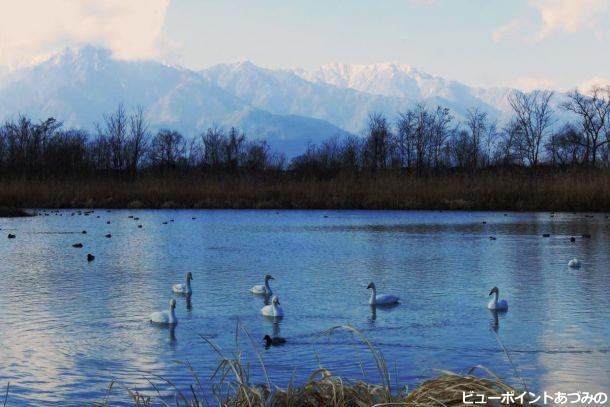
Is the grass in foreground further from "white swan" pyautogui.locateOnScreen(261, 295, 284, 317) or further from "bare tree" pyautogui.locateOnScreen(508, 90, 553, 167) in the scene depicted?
"bare tree" pyautogui.locateOnScreen(508, 90, 553, 167)

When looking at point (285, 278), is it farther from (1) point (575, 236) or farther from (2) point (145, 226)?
(2) point (145, 226)

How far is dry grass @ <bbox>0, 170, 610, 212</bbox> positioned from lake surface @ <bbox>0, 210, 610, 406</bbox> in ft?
41.5

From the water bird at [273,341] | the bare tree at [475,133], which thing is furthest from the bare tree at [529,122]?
the water bird at [273,341]

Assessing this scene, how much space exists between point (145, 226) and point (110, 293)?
574 inches

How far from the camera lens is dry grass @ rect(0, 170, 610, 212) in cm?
3334

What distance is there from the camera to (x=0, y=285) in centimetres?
1192

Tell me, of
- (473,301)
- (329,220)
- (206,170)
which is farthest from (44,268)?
(206,170)

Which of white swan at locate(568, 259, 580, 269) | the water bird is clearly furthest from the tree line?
the water bird

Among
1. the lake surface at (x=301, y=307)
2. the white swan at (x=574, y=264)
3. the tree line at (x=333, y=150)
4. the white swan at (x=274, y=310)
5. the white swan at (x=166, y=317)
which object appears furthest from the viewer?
the tree line at (x=333, y=150)

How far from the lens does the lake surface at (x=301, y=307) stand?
6.93m

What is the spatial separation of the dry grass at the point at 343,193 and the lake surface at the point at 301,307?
41.5 feet

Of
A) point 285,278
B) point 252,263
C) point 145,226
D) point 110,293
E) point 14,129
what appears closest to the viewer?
point 110,293

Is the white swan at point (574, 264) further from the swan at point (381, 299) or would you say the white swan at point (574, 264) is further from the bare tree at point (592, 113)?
the bare tree at point (592, 113)

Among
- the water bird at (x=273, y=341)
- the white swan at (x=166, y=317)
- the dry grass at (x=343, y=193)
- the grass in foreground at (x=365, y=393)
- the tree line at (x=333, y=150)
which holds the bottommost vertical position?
the water bird at (x=273, y=341)
